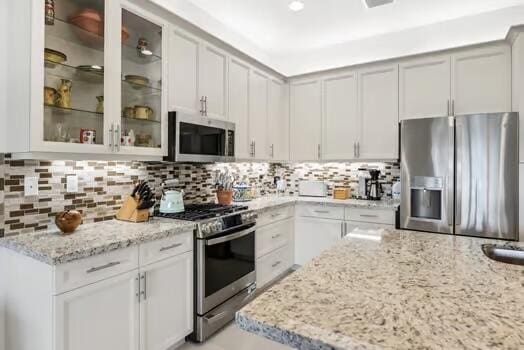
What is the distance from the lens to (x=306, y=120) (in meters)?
3.99

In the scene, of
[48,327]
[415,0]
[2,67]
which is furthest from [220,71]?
[48,327]

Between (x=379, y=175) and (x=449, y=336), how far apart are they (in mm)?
3174

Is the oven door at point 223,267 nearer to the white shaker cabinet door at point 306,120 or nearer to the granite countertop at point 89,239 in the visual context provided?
the granite countertop at point 89,239

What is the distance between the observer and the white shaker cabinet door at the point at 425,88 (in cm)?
318

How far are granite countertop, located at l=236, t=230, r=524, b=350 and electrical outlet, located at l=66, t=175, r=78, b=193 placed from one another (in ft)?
5.46

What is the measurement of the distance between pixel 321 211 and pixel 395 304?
104 inches

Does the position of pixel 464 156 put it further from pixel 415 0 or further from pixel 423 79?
pixel 415 0

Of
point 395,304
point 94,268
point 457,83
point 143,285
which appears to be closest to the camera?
point 395,304

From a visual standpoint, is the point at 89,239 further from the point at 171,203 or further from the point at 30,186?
the point at 171,203

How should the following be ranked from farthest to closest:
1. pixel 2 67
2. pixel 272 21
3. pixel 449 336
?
pixel 272 21, pixel 2 67, pixel 449 336

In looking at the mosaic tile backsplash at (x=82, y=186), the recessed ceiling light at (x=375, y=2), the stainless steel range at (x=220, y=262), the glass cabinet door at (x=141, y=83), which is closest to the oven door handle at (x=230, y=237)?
the stainless steel range at (x=220, y=262)

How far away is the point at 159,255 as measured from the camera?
196cm

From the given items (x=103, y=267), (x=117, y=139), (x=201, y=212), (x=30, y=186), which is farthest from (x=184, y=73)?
(x=103, y=267)

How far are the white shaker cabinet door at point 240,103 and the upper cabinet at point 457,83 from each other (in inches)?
66.2
